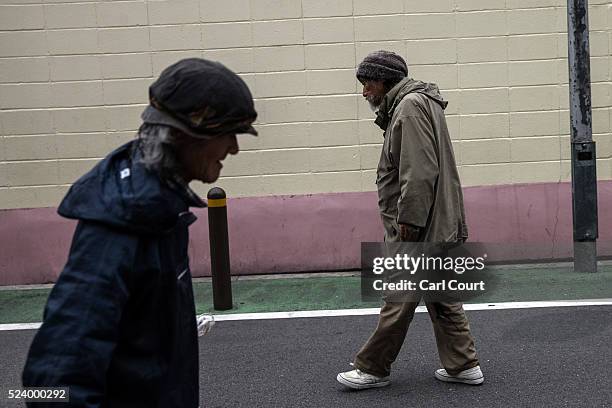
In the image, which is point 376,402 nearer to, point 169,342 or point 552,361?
point 552,361

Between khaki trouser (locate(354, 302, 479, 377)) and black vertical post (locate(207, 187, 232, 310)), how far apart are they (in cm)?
214

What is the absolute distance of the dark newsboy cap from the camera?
67.4 inches

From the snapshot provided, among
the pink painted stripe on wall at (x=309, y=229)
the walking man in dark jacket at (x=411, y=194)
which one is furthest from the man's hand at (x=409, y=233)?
the pink painted stripe on wall at (x=309, y=229)

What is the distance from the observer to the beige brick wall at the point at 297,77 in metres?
7.67

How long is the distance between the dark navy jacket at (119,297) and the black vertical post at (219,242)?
14.9ft

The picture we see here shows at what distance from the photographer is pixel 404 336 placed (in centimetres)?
445

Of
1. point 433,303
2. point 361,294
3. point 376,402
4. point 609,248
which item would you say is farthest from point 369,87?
point 609,248

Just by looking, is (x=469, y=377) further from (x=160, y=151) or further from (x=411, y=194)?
(x=160, y=151)

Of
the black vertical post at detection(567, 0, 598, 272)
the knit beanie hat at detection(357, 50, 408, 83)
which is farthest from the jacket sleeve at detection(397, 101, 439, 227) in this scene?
the black vertical post at detection(567, 0, 598, 272)

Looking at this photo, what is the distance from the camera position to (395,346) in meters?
4.45

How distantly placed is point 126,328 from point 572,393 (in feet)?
11.0

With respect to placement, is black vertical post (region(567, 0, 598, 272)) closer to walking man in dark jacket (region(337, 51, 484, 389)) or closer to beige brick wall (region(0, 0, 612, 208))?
beige brick wall (region(0, 0, 612, 208))

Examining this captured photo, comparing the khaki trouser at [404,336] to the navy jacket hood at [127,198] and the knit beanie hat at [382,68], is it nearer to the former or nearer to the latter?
the knit beanie hat at [382,68]

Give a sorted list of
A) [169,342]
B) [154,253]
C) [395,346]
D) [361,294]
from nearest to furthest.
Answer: [154,253], [169,342], [395,346], [361,294]
